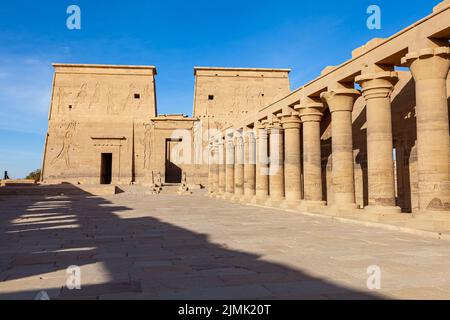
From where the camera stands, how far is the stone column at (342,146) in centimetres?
1106

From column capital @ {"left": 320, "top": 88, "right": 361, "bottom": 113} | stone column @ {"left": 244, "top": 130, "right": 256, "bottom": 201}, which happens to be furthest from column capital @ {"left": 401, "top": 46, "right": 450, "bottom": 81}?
stone column @ {"left": 244, "top": 130, "right": 256, "bottom": 201}

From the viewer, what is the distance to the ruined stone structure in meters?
7.64

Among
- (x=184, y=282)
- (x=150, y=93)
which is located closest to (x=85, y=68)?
(x=150, y=93)

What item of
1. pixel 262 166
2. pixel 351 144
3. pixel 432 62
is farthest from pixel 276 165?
pixel 432 62

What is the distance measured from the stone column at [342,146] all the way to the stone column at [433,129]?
3291 mm

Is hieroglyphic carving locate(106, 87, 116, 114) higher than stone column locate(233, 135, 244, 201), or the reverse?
hieroglyphic carving locate(106, 87, 116, 114)

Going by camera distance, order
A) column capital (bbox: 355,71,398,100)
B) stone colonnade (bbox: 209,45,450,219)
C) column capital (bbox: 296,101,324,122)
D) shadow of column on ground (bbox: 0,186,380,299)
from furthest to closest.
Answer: column capital (bbox: 296,101,324,122) → column capital (bbox: 355,71,398,100) → stone colonnade (bbox: 209,45,450,219) → shadow of column on ground (bbox: 0,186,380,299)

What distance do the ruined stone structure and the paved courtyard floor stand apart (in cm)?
158

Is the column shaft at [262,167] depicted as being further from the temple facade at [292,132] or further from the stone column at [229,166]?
the stone column at [229,166]

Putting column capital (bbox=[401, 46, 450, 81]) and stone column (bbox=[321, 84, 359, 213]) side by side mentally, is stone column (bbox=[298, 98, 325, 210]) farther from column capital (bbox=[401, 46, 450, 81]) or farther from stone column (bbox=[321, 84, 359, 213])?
column capital (bbox=[401, 46, 450, 81])

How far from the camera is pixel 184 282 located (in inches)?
143

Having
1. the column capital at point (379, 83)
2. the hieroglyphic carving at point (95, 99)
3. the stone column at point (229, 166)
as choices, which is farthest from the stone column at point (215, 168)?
the hieroglyphic carving at point (95, 99)

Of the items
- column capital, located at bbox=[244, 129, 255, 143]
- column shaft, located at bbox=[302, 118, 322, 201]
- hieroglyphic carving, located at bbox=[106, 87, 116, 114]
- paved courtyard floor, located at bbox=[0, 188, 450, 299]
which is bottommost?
paved courtyard floor, located at bbox=[0, 188, 450, 299]

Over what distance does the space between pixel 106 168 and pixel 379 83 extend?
1357 inches
